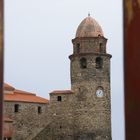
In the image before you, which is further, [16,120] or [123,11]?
[16,120]

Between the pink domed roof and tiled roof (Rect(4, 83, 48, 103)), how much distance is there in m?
6.01

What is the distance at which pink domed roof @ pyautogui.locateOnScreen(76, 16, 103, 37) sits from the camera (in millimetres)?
46781

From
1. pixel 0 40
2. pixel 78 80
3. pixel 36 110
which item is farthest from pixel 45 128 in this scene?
pixel 0 40

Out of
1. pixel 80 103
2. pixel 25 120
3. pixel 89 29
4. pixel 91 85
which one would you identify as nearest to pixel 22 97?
pixel 25 120

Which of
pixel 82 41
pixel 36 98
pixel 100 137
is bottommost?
pixel 100 137

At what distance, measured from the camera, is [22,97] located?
46375 millimetres

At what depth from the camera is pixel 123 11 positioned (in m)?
3.10

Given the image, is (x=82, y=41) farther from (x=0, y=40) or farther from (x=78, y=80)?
(x=0, y=40)

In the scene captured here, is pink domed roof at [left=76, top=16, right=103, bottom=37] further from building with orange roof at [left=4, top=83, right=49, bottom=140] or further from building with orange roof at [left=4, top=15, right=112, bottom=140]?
building with orange roof at [left=4, top=83, right=49, bottom=140]

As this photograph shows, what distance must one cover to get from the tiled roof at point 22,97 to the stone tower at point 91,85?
2.94 meters

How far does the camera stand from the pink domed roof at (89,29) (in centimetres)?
4678

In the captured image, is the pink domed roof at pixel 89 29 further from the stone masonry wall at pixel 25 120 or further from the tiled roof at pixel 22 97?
the stone masonry wall at pixel 25 120

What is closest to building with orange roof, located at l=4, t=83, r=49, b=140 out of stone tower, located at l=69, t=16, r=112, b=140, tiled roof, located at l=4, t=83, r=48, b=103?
tiled roof, located at l=4, t=83, r=48, b=103

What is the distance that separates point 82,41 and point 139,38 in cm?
4367
